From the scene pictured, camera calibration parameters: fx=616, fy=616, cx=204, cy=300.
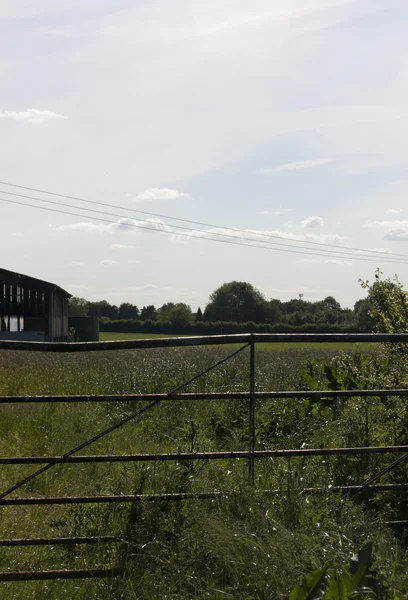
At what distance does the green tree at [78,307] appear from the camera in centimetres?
9136

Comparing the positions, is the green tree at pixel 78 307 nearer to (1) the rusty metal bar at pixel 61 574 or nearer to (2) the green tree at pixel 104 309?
(2) the green tree at pixel 104 309

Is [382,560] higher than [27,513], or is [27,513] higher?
[382,560]

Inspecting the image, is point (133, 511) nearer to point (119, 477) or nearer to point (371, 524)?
point (119, 477)

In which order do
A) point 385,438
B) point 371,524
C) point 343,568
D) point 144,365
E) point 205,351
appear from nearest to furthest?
point 343,568 → point 371,524 → point 385,438 → point 144,365 → point 205,351

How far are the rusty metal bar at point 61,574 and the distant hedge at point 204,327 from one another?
57.3 m

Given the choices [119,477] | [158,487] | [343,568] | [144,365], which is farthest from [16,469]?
[144,365]

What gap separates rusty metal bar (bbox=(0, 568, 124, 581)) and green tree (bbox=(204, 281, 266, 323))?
258 feet

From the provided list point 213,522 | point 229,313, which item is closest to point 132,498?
point 213,522

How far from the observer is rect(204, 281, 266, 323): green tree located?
8494 centimetres

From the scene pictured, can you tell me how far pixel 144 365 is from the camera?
12555mm

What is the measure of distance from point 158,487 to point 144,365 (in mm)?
8373

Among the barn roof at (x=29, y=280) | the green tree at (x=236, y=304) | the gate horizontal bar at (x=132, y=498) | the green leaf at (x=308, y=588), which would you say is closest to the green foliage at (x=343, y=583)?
the green leaf at (x=308, y=588)

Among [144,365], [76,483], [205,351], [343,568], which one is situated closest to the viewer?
[343,568]

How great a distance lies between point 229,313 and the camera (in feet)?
284
